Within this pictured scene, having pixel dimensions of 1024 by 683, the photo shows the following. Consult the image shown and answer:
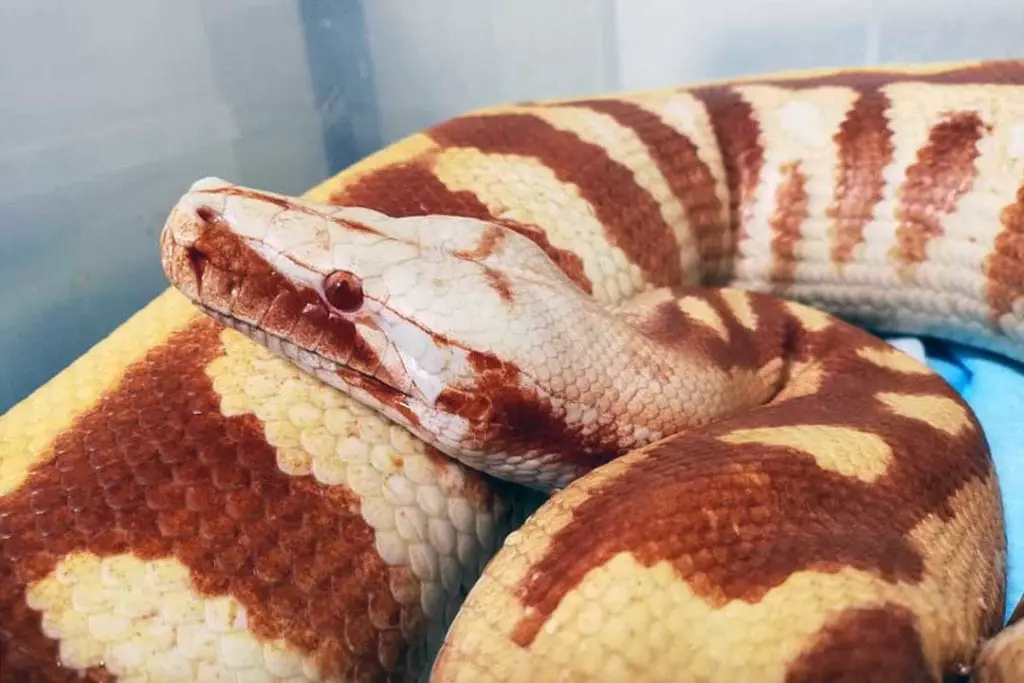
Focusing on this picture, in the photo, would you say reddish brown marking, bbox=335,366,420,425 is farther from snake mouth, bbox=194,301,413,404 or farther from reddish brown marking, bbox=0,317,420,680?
reddish brown marking, bbox=0,317,420,680

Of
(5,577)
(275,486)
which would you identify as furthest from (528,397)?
(5,577)

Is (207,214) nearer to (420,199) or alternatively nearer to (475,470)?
(420,199)

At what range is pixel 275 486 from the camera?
52.2 inches

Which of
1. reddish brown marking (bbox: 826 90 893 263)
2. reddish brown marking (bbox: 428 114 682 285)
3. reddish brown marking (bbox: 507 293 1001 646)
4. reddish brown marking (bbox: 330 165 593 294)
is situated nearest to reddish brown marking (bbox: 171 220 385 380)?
reddish brown marking (bbox: 330 165 593 294)

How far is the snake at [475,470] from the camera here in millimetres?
1146

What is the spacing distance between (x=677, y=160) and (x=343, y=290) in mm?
1207

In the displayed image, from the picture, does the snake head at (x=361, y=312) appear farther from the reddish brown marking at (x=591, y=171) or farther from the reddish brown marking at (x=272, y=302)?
the reddish brown marking at (x=591, y=171)

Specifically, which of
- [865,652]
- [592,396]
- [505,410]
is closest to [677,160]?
[592,396]

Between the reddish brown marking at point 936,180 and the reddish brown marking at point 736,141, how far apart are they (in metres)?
0.40

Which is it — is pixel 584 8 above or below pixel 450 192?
above

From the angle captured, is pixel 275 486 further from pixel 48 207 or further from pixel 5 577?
pixel 48 207

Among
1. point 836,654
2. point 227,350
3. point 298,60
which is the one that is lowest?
point 836,654

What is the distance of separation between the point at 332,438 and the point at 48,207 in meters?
1.21

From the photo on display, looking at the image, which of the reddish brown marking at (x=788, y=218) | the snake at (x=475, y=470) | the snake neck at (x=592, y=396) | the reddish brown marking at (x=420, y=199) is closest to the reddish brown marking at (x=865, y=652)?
the snake at (x=475, y=470)
